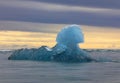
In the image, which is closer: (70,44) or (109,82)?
(109,82)

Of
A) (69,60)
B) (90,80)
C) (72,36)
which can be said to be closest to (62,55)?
(69,60)

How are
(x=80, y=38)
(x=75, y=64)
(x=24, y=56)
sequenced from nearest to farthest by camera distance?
(x=80, y=38), (x=75, y=64), (x=24, y=56)

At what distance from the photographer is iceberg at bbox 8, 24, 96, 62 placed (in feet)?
311

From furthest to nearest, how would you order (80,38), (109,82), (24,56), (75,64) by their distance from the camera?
1. (24,56)
2. (75,64)
3. (80,38)
4. (109,82)

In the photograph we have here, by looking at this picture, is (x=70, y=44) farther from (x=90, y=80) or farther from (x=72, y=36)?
(x=90, y=80)

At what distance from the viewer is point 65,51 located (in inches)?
3802

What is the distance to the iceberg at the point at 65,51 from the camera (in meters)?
94.7

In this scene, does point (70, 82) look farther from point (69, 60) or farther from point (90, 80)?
point (69, 60)

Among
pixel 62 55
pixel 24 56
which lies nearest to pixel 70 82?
pixel 62 55

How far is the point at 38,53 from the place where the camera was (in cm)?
10350

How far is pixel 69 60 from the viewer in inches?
4023

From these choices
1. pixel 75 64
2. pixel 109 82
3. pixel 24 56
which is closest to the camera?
pixel 109 82

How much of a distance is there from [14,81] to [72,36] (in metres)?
32.8

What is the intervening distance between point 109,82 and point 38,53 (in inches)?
1716
